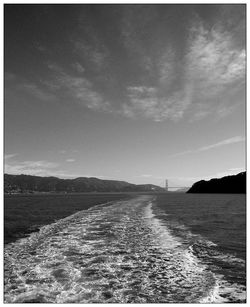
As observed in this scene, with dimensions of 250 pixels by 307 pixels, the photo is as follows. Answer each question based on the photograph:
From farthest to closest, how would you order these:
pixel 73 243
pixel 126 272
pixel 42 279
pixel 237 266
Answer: pixel 73 243 < pixel 237 266 < pixel 126 272 < pixel 42 279

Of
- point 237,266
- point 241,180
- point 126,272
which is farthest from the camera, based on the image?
point 241,180

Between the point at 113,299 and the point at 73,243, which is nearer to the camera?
the point at 113,299

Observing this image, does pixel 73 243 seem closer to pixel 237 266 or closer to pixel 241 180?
pixel 237 266

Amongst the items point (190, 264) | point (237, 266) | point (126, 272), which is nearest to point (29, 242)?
point (126, 272)

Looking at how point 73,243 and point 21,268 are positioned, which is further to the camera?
point 73,243

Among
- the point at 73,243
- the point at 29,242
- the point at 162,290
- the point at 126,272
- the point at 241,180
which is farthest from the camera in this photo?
the point at 241,180

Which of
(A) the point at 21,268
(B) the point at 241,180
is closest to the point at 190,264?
(A) the point at 21,268

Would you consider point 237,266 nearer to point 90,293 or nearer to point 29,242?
point 90,293

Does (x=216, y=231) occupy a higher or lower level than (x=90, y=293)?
lower

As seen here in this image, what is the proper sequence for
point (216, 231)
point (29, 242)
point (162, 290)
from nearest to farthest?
point (162, 290)
point (29, 242)
point (216, 231)
